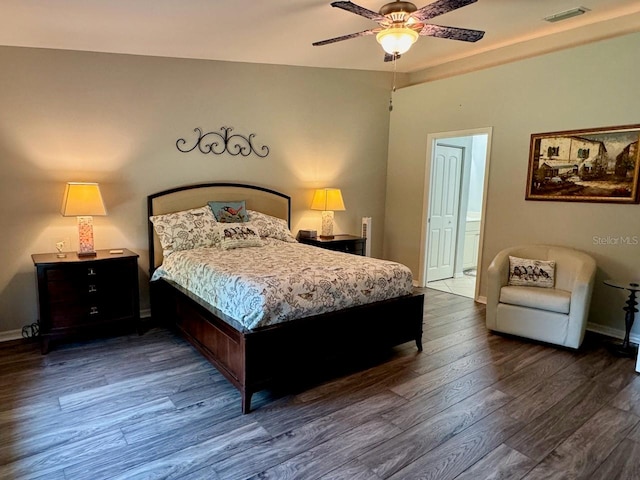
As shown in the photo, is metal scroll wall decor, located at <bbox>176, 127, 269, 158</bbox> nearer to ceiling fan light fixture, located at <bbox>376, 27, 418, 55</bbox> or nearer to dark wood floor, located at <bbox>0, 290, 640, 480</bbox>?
dark wood floor, located at <bbox>0, 290, 640, 480</bbox>

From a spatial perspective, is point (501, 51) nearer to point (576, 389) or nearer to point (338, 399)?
point (576, 389)

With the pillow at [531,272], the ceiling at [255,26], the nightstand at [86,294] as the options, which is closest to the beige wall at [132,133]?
the ceiling at [255,26]

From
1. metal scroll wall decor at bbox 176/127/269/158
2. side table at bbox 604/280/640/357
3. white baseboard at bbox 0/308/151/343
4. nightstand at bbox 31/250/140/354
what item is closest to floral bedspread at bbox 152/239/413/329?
Answer: nightstand at bbox 31/250/140/354

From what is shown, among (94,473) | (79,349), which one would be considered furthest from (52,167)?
(94,473)

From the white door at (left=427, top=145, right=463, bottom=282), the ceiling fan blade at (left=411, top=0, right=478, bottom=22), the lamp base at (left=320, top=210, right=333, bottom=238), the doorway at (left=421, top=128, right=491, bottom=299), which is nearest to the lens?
the ceiling fan blade at (left=411, top=0, right=478, bottom=22)

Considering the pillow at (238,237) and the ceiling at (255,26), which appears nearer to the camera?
the ceiling at (255,26)

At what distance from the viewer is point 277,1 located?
3.13 metres

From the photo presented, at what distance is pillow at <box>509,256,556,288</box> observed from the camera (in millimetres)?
3995

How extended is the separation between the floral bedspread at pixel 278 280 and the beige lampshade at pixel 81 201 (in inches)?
30.3

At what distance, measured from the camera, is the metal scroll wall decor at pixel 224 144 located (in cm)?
445

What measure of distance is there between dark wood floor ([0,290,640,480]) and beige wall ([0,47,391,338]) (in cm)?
109

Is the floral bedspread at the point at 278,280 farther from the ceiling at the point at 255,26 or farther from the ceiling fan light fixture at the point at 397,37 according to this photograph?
the ceiling at the point at 255,26

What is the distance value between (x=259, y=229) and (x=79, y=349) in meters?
2.02

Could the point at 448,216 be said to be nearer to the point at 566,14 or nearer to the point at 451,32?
the point at 566,14
